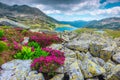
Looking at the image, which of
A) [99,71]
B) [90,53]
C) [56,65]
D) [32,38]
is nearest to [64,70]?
[56,65]

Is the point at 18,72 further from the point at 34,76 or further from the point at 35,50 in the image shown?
the point at 35,50

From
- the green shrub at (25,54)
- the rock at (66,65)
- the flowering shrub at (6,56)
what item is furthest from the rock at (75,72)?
the flowering shrub at (6,56)

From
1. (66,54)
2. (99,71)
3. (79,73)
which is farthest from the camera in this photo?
(66,54)

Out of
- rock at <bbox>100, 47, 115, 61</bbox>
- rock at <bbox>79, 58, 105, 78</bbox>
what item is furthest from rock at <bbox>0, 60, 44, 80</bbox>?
rock at <bbox>100, 47, 115, 61</bbox>

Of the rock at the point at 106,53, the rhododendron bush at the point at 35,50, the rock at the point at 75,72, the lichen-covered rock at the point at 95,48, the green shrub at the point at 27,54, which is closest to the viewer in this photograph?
the rock at the point at 75,72

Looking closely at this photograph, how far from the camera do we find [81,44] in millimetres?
19297

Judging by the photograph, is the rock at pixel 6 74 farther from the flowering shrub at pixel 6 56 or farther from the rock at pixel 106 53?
the rock at pixel 106 53

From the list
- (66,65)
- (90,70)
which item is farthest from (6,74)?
(90,70)

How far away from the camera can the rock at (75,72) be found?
11.9 metres

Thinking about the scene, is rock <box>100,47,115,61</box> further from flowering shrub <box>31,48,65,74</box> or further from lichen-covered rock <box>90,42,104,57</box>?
flowering shrub <box>31,48,65,74</box>

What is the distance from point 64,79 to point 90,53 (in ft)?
23.2

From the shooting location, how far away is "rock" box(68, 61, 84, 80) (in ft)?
39.1

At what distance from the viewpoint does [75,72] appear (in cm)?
1227

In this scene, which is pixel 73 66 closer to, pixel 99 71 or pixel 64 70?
pixel 64 70
